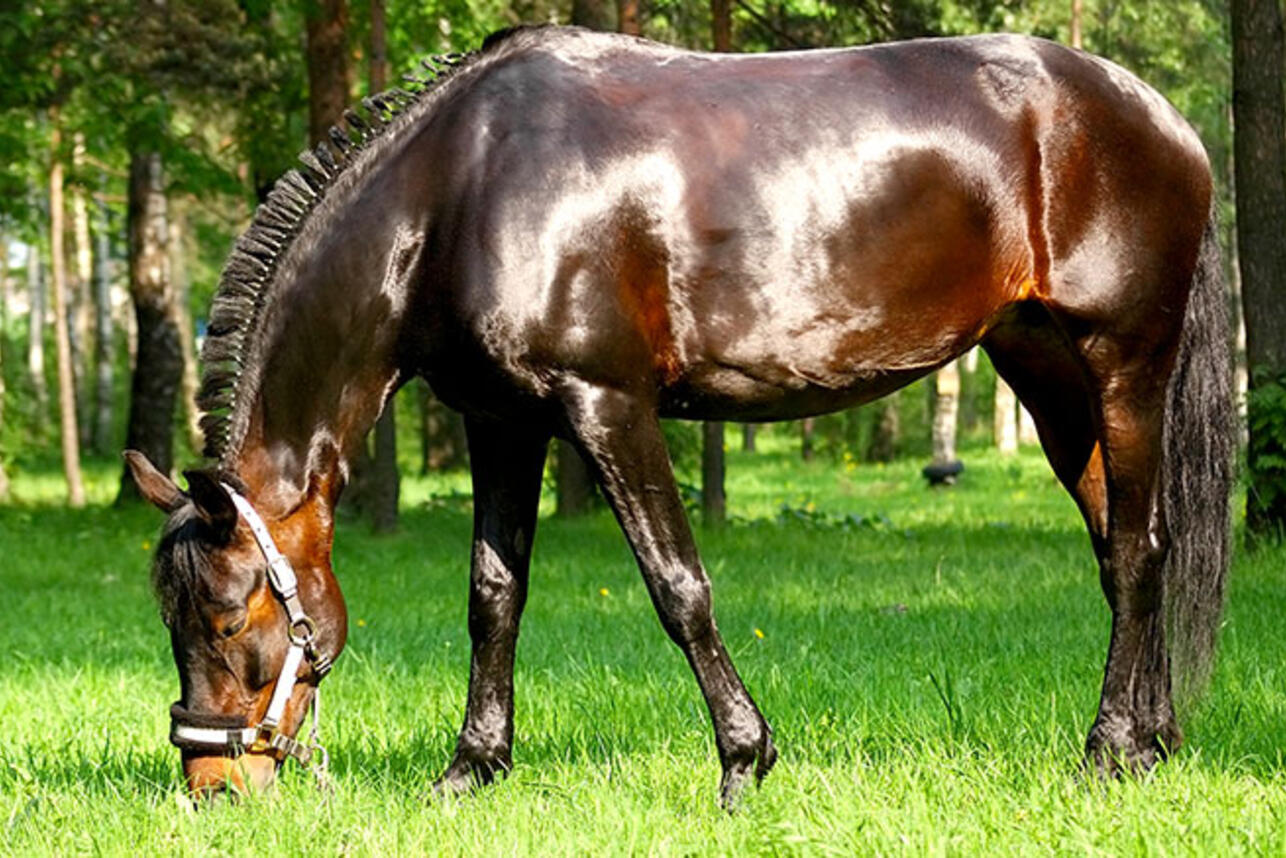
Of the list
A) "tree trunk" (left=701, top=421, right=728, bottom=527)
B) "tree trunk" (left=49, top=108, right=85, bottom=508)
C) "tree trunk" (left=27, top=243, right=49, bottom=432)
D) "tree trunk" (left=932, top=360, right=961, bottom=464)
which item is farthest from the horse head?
"tree trunk" (left=27, top=243, right=49, bottom=432)

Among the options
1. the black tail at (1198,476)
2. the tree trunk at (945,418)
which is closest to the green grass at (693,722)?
the black tail at (1198,476)

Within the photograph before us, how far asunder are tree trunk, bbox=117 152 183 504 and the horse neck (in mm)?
16201

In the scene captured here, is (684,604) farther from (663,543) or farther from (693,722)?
(693,722)

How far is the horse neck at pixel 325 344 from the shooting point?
5094mm

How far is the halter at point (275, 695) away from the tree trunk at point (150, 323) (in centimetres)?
1626

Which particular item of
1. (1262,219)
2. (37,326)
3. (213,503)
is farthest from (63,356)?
(213,503)

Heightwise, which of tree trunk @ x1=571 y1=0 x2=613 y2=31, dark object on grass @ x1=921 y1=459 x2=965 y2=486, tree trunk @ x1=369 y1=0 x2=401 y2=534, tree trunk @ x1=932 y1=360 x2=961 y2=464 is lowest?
dark object on grass @ x1=921 y1=459 x2=965 y2=486

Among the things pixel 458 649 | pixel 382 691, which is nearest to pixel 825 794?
pixel 382 691

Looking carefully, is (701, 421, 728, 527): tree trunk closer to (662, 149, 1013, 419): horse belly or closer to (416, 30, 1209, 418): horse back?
(416, 30, 1209, 418): horse back

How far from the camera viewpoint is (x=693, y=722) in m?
6.43

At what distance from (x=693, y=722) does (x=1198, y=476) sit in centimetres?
199

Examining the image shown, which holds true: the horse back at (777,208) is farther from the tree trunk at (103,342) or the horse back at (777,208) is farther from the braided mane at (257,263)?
the tree trunk at (103,342)

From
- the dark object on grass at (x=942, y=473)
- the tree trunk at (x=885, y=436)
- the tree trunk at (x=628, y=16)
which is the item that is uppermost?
the tree trunk at (x=628, y=16)

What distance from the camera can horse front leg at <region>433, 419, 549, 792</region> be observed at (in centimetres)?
565
